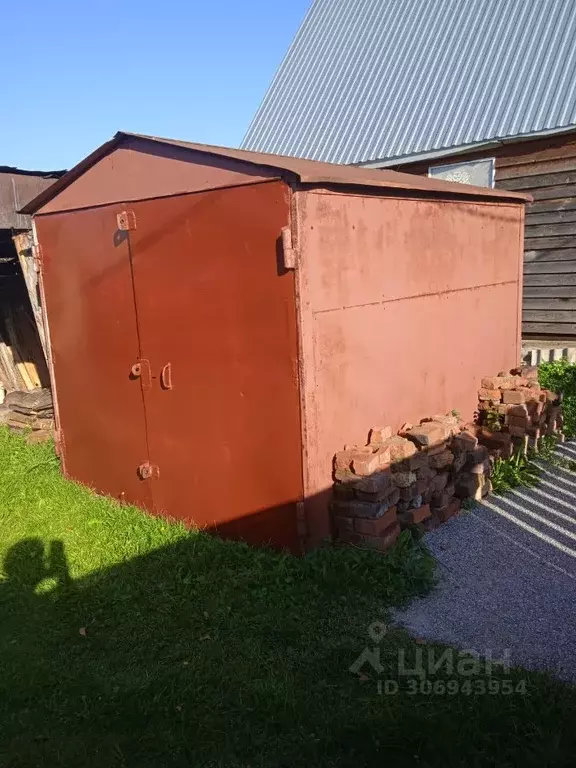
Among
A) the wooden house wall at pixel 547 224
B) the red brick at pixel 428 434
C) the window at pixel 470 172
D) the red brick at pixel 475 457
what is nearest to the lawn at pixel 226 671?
the red brick at pixel 428 434

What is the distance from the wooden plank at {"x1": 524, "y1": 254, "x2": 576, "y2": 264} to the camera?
344 inches

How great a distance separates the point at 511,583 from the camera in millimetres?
4102

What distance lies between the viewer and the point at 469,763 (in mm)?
2611

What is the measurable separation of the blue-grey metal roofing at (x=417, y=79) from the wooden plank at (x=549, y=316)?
2.36 metres

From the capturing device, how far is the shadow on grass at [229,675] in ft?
9.08

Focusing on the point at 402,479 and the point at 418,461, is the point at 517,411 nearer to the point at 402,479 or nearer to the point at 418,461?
the point at 418,461

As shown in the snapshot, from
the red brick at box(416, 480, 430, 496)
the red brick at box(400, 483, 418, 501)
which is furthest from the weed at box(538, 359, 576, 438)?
the red brick at box(400, 483, 418, 501)

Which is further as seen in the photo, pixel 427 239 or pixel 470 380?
pixel 470 380

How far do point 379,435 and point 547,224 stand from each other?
567 centimetres

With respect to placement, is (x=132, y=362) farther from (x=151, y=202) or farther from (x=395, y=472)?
(x=395, y=472)

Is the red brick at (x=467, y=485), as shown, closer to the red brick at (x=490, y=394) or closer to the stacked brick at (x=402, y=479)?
the stacked brick at (x=402, y=479)

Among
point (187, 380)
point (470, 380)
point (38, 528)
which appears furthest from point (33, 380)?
point (470, 380)

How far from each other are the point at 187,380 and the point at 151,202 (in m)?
1.30

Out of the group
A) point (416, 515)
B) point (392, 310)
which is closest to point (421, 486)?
point (416, 515)
